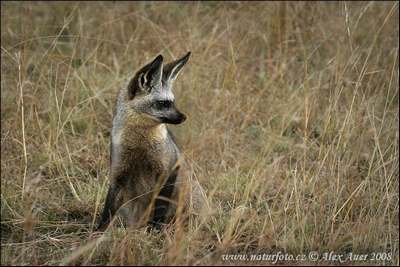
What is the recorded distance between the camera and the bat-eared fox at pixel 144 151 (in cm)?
462

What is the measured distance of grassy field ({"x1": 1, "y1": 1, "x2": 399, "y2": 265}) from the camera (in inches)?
163

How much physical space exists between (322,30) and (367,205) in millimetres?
3857

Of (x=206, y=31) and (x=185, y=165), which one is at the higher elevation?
(x=206, y=31)

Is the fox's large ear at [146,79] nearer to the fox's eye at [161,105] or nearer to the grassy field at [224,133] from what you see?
the fox's eye at [161,105]

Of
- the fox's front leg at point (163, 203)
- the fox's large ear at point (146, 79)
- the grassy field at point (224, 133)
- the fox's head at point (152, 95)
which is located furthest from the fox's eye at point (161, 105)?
the grassy field at point (224, 133)

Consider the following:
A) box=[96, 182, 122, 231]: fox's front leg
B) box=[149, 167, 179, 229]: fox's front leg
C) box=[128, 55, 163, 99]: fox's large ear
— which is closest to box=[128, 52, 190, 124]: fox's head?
box=[128, 55, 163, 99]: fox's large ear

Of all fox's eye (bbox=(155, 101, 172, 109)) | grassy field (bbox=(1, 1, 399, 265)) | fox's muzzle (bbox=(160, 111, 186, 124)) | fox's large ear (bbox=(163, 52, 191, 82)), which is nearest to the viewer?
grassy field (bbox=(1, 1, 399, 265))

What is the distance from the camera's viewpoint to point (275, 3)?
26.8 feet

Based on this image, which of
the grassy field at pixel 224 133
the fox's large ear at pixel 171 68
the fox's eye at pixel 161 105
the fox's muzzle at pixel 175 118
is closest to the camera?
the grassy field at pixel 224 133

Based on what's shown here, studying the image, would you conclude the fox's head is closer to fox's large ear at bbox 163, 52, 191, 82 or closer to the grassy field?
fox's large ear at bbox 163, 52, 191, 82

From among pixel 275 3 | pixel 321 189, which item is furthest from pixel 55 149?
pixel 275 3

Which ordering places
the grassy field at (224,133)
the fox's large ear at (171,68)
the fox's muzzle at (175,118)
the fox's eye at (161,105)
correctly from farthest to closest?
the fox's large ear at (171,68)
the fox's eye at (161,105)
the fox's muzzle at (175,118)
the grassy field at (224,133)

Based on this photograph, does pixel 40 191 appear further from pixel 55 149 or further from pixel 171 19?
pixel 171 19

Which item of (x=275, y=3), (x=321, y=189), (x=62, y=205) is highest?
(x=275, y=3)
